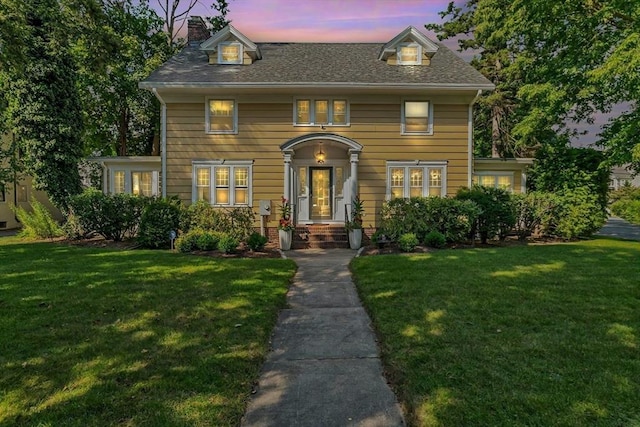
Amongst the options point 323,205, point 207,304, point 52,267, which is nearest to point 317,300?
point 207,304

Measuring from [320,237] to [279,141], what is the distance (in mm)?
3677

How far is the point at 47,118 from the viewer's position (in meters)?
14.6

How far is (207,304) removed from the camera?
511 cm

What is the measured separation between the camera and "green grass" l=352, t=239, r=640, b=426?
2650mm

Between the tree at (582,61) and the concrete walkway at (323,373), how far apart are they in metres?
8.16

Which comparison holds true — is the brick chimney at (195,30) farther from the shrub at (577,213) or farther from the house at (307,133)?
the shrub at (577,213)

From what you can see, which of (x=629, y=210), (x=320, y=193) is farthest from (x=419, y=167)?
(x=629, y=210)

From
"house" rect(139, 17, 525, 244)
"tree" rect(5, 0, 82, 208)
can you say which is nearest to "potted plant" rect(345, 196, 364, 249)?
"house" rect(139, 17, 525, 244)

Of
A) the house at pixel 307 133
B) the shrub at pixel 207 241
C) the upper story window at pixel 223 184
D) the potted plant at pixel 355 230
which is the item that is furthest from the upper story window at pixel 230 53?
the potted plant at pixel 355 230

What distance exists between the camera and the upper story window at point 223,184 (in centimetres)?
1297

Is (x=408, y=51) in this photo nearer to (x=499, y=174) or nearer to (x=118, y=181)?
(x=499, y=174)

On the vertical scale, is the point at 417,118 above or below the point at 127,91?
below

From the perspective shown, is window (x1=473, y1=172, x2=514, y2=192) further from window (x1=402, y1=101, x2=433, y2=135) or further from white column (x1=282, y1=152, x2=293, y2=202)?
white column (x1=282, y1=152, x2=293, y2=202)

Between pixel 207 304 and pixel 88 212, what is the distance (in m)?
8.49
